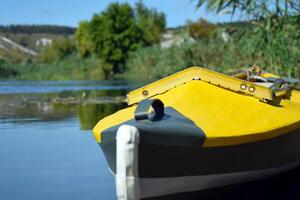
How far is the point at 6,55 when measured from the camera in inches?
6988

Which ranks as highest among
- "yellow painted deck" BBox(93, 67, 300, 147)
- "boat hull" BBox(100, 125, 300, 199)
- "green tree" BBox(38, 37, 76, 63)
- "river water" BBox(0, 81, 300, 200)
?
"green tree" BBox(38, 37, 76, 63)

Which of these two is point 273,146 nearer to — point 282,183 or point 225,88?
point 225,88

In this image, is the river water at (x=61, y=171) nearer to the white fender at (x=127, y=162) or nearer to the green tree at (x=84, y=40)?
the white fender at (x=127, y=162)

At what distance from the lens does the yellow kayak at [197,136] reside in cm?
432

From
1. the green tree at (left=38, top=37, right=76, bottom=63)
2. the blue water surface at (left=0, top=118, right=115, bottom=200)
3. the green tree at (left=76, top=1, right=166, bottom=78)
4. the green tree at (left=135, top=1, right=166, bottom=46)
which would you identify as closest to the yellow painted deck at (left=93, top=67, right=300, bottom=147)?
the blue water surface at (left=0, top=118, right=115, bottom=200)

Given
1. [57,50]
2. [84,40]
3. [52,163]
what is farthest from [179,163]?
[57,50]

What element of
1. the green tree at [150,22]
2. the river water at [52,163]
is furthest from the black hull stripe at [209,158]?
the green tree at [150,22]

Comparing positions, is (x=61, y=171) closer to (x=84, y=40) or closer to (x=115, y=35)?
(x=115, y=35)

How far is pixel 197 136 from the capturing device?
177 inches

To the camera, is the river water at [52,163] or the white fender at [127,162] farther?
the river water at [52,163]

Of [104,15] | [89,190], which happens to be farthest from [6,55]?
[89,190]

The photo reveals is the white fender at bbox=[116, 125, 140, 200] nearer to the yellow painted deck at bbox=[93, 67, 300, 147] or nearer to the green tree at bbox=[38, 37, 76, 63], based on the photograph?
the yellow painted deck at bbox=[93, 67, 300, 147]

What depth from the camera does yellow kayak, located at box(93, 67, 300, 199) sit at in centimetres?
432

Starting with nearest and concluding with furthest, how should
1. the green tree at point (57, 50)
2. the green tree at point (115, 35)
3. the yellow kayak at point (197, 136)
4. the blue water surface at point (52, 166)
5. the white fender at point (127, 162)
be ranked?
1. the white fender at point (127, 162)
2. the yellow kayak at point (197, 136)
3. the blue water surface at point (52, 166)
4. the green tree at point (115, 35)
5. the green tree at point (57, 50)
